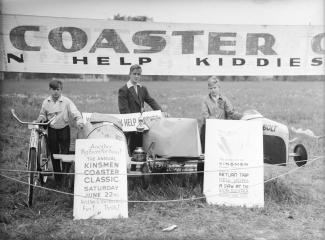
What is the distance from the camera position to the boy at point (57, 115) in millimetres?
4789

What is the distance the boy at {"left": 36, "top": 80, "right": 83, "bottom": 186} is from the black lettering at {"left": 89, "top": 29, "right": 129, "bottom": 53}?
1690mm

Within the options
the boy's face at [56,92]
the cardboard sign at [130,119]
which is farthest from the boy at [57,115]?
the cardboard sign at [130,119]

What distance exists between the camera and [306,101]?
8.20 m

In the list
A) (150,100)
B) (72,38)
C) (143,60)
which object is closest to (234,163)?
(150,100)

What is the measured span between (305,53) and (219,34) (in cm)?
158

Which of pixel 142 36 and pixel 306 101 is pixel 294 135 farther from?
pixel 142 36

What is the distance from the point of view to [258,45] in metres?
6.79

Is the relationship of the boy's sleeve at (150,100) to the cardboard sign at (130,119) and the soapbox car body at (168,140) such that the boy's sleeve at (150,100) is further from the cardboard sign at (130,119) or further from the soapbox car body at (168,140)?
the soapbox car body at (168,140)

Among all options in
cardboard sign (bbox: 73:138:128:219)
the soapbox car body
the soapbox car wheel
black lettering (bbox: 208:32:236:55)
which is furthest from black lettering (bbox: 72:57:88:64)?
the soapbox car wheel

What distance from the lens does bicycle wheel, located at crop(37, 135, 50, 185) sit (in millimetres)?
4418

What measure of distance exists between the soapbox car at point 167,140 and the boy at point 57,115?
0.30 meters

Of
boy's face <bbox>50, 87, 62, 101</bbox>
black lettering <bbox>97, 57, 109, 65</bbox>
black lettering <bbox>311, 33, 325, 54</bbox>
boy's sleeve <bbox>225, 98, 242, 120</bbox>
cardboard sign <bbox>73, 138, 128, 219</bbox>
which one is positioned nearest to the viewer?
cardboard sign <bbox>73, 138, 128, 219</bbox>

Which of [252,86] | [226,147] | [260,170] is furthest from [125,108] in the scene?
[252,86]

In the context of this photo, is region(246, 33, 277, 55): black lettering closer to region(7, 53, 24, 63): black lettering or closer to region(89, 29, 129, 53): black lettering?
region(89, 29, 129, 53): black lettering
